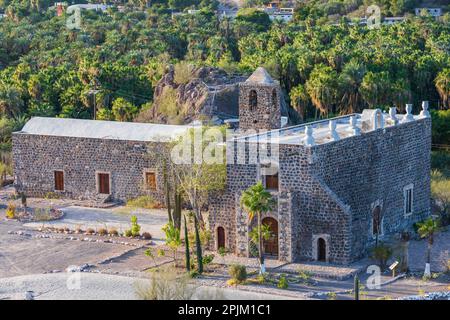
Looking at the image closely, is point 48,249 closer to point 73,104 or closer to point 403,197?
point 403,197

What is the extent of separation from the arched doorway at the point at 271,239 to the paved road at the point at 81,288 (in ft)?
9.61

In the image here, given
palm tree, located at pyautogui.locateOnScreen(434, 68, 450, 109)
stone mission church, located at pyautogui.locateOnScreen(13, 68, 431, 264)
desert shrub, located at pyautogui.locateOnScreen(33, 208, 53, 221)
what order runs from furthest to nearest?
palm tree, located at pyautogui.locateOnScreen(434, 68, 450, 109), desert shrub, located at pyautogui.locateOnScreen(33, 208, 53, 221), stone mission church, located at pyautogui.locateOnScreen(13, 68, 431, 264)

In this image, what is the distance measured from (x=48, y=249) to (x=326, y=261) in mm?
7606

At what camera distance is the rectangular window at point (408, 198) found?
30922 mm

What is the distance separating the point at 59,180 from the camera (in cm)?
3588

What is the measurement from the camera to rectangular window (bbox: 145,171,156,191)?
34116 millimetres

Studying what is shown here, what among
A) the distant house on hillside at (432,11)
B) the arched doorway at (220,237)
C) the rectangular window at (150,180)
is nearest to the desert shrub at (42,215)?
the rectangular window at (150,180)

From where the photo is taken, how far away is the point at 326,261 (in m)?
27.0

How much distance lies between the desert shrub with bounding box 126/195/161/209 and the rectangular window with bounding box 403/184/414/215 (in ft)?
25.9

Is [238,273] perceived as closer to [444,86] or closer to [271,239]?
[271,239]

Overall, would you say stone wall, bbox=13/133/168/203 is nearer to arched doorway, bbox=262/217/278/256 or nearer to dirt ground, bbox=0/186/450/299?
dirt ground, bbox=0/186/450/299

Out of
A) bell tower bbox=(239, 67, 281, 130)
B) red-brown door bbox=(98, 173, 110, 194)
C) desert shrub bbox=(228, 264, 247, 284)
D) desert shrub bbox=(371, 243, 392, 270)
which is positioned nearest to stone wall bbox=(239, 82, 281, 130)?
bell tower bbox=(239, 67, 281, 130)

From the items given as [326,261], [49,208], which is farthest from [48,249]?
[326,261]

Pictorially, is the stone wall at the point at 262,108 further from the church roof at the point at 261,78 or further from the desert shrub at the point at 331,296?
the desert shrub at the point at 331,296
